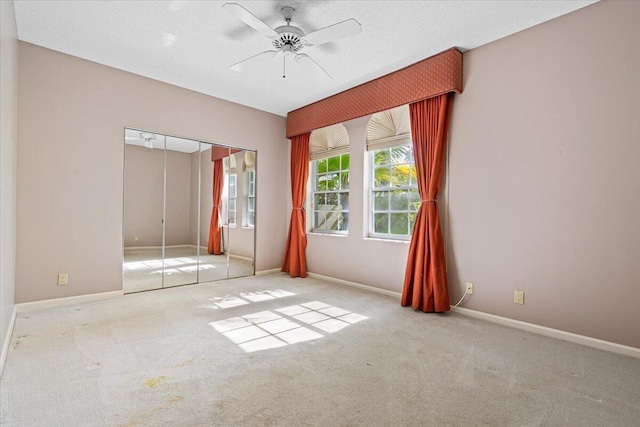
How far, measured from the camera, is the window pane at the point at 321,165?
5273 millimetres

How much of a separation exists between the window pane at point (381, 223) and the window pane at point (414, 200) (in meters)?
0.42

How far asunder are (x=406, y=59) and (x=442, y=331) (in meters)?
2.99

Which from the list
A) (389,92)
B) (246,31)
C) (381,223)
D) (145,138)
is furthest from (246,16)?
(381,223)

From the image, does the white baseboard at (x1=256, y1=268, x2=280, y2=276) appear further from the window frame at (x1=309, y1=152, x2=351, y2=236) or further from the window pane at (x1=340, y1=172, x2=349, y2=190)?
the window pane at (x1=340, y1=172, x2=349, y2=190)

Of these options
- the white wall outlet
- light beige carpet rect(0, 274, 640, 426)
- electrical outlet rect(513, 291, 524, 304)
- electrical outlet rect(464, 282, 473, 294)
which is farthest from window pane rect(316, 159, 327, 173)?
the white wall outlet

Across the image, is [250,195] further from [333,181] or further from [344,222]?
[344,222]

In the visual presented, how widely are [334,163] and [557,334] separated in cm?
355

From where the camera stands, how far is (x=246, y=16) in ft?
7.98

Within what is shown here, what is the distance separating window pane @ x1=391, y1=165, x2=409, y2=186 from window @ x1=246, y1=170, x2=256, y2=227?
7.98 feet

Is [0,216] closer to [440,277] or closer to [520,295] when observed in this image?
[440,277]

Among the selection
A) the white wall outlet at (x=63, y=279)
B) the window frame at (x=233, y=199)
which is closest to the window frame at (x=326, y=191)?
the window frame at (x=233, y=199)

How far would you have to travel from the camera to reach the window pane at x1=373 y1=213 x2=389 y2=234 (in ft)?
14.3

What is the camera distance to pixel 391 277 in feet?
13.6

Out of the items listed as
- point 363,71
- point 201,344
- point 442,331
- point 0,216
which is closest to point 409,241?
point 442,331
